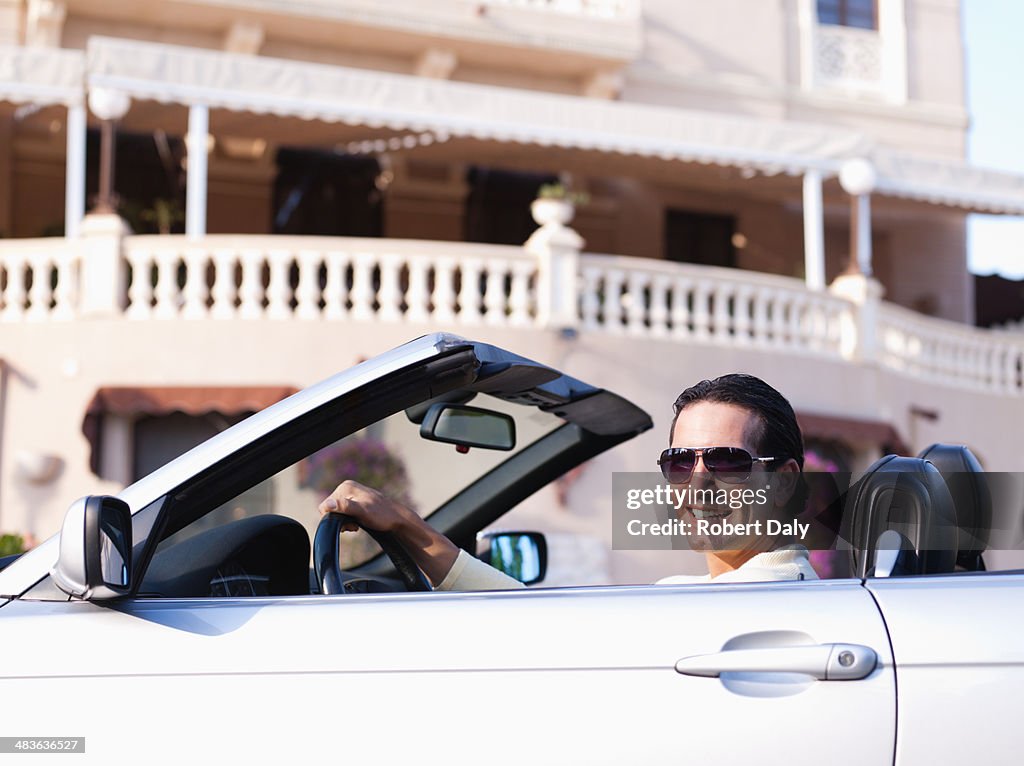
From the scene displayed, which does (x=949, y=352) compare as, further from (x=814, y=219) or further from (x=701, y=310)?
(x=701, y=310)

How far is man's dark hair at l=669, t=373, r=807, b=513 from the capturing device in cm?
242

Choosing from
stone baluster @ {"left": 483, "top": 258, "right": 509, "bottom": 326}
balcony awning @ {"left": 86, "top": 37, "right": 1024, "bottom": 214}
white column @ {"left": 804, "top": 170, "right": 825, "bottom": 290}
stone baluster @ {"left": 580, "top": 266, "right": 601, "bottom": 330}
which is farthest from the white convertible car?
white column @ {"left": 804, "top": 170, "right": 825, "bottom": 290}

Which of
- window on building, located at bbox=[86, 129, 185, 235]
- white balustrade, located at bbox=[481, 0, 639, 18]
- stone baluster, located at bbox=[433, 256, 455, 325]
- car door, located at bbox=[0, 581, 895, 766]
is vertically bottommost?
car door, located at bbox=[0, 581, 895, 766]

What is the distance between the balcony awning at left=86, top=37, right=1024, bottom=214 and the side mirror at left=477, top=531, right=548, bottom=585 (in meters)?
9.26

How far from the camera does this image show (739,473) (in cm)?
236

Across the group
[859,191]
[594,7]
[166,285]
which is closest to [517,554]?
[166,285]

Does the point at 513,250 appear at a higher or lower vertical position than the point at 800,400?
higher

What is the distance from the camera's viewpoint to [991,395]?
1531 centimetres

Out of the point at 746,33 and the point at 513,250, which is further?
the point at 746,33

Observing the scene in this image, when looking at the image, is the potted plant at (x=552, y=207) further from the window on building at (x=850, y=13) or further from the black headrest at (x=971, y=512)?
the black headrest at (x=971, y=512)

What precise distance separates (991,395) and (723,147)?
4.51 metres

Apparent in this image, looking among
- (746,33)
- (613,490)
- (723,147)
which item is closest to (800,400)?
(723,147)

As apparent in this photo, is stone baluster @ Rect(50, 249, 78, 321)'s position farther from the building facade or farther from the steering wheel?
the steering wheel

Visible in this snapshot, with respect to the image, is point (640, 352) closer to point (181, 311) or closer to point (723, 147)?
point (723, 147)
